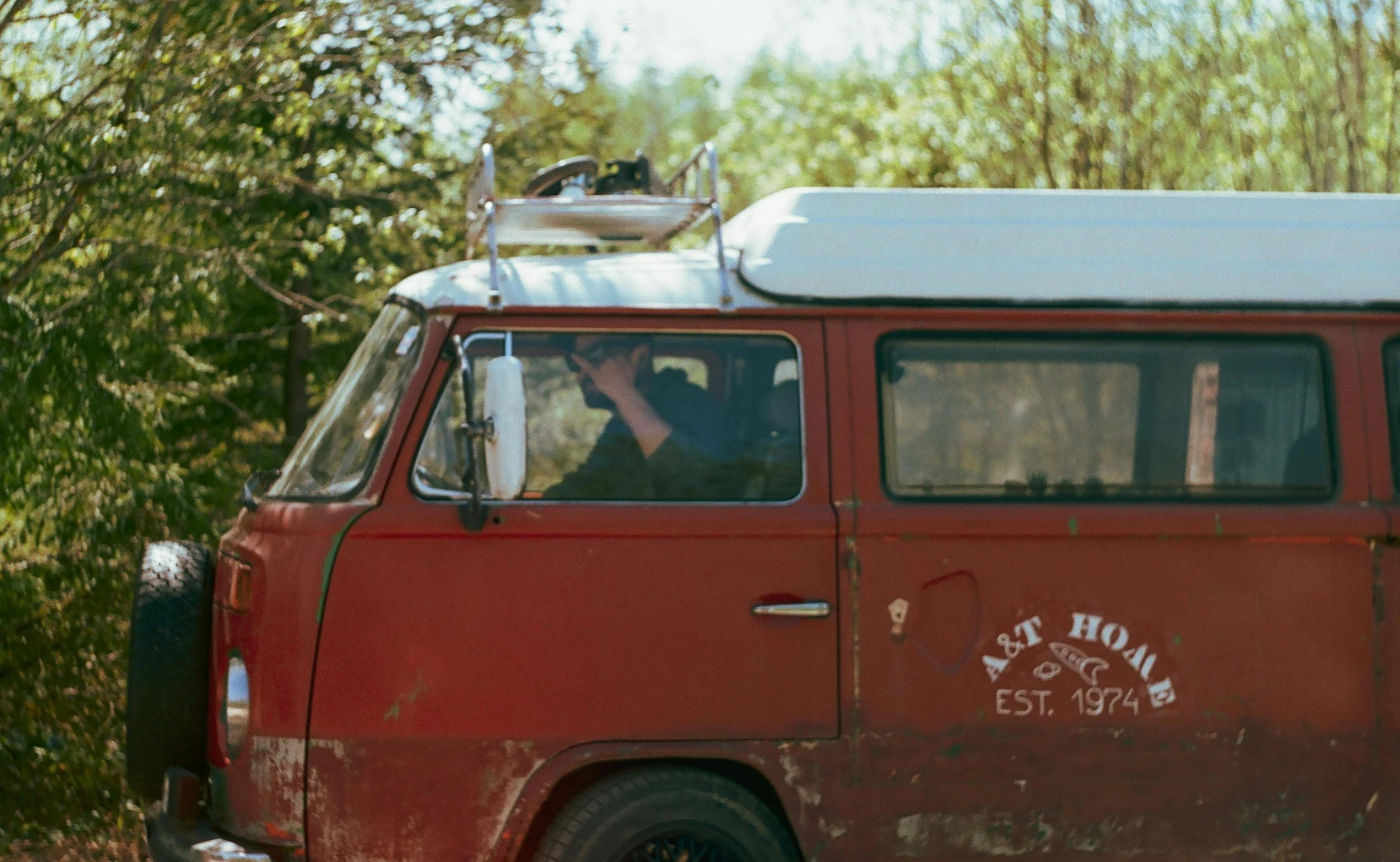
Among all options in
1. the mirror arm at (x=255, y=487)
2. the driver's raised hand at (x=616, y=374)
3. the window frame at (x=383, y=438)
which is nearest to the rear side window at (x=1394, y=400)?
the driver's raised hand at (x=616, y=374)

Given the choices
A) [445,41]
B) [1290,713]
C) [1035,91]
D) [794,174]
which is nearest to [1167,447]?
[1290,713]

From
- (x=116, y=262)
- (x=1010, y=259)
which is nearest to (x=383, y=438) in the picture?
(x=1010, y=259)

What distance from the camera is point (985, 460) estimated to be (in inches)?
171

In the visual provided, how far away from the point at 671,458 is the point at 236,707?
1.39 m

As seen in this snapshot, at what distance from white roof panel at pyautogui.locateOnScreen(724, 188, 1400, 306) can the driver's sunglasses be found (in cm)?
43

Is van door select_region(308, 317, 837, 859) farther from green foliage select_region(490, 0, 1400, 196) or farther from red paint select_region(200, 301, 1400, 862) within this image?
green foliage select_region(490, 0, 1400, 196)

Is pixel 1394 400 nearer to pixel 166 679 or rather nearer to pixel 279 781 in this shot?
pixel 279 781

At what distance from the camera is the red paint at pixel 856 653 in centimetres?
408

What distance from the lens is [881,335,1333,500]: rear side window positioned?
435cm

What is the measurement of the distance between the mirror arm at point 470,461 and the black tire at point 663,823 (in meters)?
0.82

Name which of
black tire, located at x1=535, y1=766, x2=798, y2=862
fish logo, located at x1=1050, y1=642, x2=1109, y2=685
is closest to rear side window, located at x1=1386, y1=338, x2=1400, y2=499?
fish logo, located at x1=1050, y1=642, x2=1109, y2=685

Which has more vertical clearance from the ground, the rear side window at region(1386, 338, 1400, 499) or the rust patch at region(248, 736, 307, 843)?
the rear side window at region(1386, 338, 1400, 499)

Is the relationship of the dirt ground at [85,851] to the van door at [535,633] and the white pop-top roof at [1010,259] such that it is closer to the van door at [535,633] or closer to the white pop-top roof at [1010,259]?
the van door at [535,633]

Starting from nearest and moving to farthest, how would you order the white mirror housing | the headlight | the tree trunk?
1. the white mirror housing
2. the headlight
3. the tree trunk
